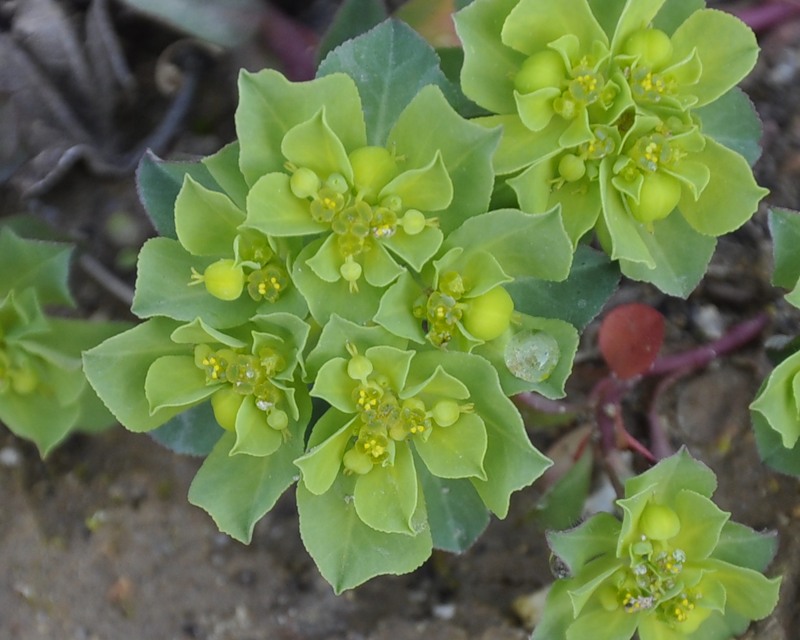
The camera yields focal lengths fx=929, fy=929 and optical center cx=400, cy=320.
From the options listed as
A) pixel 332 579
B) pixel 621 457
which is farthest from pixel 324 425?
pixel 621 457

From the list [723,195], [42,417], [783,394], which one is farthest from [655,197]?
[42,417]

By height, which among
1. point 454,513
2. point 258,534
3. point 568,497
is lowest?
point 258,534

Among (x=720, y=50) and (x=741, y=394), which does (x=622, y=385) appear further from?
(x=720, y=50)

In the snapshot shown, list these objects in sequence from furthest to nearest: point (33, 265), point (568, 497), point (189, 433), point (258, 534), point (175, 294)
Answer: point (258, 534)
point (568, 497)
point (33, 265)
point (189, 433)
point (175, 294)

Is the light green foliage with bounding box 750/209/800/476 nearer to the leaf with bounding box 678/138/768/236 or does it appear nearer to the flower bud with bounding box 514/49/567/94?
the leaf with bounding box 678/138/768/236

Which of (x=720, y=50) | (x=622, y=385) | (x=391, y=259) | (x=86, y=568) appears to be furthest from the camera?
(x=86, y=568)

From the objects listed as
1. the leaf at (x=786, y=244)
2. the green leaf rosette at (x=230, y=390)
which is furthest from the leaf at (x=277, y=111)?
the leaf at (x=786, y=244)

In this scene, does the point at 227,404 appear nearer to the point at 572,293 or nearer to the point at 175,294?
the point at 175,294
